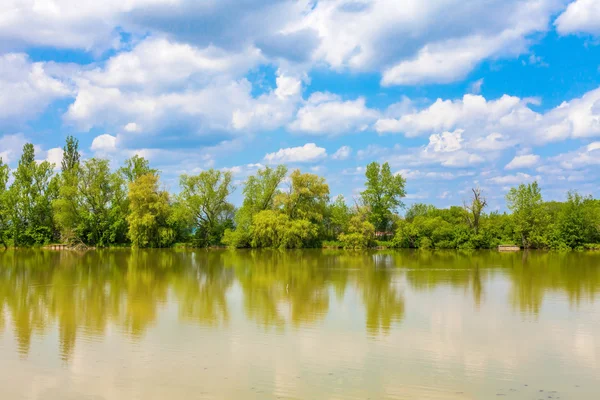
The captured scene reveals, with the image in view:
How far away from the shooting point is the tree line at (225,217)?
5875 centimetres

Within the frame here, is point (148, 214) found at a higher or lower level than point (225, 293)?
higher

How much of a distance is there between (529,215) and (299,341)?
184 feet

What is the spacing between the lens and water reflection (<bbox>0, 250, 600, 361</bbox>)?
13680mm

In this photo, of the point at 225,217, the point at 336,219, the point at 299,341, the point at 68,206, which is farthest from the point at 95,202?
the point at 299,341

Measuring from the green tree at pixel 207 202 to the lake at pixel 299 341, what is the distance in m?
41.3

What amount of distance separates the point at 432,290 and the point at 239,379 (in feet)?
44.1

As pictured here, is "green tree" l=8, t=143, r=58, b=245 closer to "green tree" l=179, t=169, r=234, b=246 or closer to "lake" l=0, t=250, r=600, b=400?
"green tree" l=179, t=169, r=234, b=246

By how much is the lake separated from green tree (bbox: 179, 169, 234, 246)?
41306 mm

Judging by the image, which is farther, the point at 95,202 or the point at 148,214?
the point at 95,202

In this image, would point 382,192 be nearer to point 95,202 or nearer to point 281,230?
point 281,230

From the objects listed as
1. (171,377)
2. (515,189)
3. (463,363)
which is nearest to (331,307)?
(463,363)

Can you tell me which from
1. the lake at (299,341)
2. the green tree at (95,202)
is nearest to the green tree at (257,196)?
the green tree at (95,202)

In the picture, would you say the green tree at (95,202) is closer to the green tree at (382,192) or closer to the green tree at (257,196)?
the green tree at (257,196)

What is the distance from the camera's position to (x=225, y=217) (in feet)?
216
